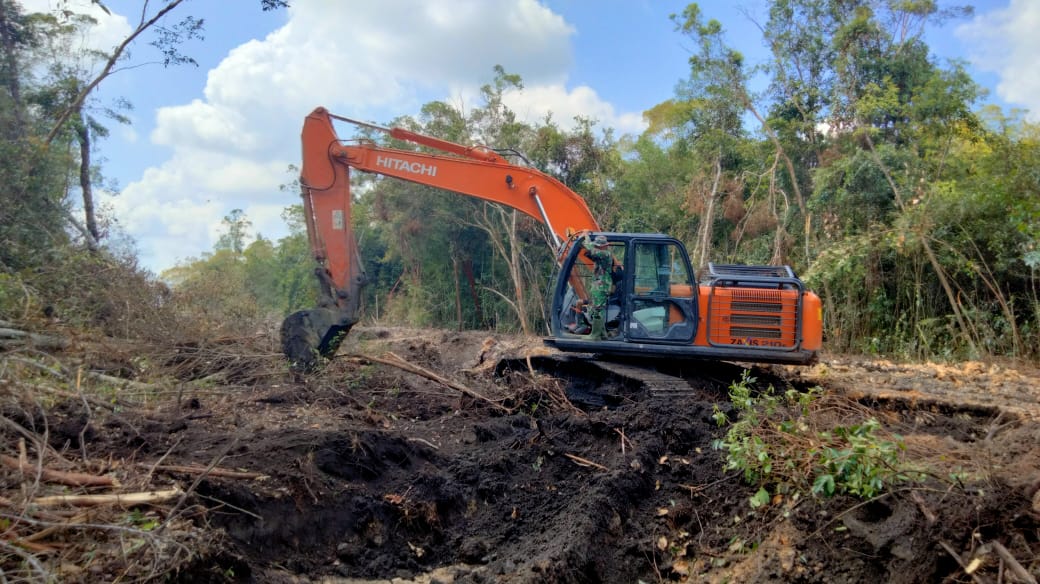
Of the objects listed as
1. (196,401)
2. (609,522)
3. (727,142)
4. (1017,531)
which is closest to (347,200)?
(196,401)

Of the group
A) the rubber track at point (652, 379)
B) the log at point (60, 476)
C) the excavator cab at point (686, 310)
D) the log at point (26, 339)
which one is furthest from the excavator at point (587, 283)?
the log at point (60, 476)

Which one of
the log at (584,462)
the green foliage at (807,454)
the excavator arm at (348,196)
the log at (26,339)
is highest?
the excavator arm at (348,196)

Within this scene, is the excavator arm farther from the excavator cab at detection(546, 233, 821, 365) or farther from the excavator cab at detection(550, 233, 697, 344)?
the excavator cab at detection(546, 233, 821, 365)

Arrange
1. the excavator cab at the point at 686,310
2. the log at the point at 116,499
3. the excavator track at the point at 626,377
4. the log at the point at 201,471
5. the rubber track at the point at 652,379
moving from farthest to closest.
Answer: the excavator cab at the point at 686,310 < the excavator track at the point at 626,377 < the rubber track at the point at 652,379 < the log at the point at 201,471 < the log at the point at 116,499

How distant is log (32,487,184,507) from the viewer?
3.29 m

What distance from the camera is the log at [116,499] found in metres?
3.29

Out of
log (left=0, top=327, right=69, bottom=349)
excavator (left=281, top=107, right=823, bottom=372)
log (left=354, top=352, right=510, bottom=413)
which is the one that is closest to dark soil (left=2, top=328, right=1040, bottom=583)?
log (left=354, top=352, right=510, bottom=413)

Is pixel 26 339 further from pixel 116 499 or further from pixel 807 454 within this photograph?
pixel 807 454

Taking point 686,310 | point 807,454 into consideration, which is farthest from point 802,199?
point 807,454

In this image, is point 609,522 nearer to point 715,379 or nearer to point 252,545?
point 252,545

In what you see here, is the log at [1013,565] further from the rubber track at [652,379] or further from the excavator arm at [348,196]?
the excavator arm at [348,196]

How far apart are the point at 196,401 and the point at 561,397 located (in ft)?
11.6

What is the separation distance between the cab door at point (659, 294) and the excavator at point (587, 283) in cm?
1

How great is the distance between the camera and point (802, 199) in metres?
14.5
